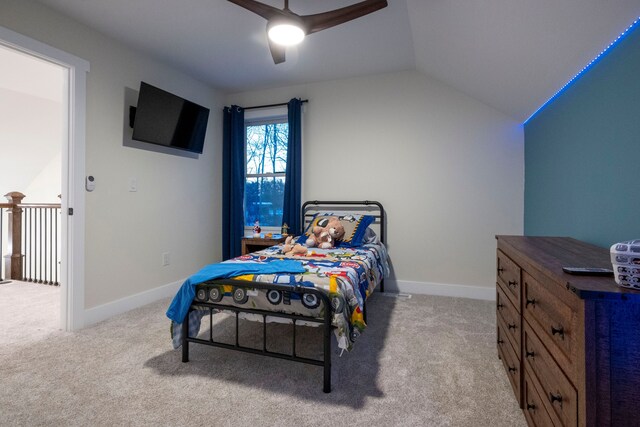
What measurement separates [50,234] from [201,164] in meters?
2.25

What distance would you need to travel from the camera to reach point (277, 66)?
347 cm

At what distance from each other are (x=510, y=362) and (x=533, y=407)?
0.41 metres

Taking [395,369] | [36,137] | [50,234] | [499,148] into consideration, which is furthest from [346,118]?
[36,137]

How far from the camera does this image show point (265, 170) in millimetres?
4258

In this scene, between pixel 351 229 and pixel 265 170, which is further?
pixel 265 170

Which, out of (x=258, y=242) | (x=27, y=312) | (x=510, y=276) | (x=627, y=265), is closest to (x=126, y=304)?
(x=27, y=312)

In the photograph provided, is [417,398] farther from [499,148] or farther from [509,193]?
[499,148]

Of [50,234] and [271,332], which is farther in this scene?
[50,234]

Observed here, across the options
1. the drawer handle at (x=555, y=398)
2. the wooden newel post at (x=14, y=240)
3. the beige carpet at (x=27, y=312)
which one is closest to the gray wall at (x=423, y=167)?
the drawer handle at (x=555, y=398)

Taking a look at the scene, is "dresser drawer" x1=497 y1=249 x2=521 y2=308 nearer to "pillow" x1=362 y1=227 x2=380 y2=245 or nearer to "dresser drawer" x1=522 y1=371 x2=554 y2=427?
"dresser drawer" x1=522 y1=371 x2=554 y2=427

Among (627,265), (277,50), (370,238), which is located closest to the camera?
(627,265)

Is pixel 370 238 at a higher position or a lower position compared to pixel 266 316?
higher

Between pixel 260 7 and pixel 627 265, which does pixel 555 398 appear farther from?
pixel 260 7

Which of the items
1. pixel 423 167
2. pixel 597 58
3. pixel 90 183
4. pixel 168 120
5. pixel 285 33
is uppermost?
pixel 285 33
